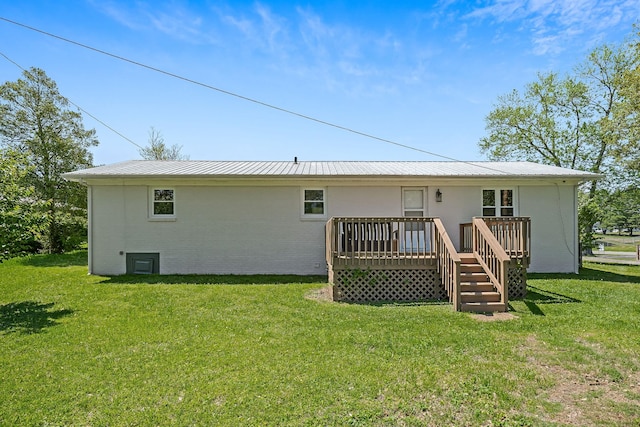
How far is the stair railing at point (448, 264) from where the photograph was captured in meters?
6.63

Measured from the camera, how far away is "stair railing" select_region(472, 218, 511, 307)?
21.8 ft

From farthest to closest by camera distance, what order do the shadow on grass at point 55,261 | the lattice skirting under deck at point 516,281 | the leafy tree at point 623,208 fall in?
the leafy tree at point 623,208 < the shadow on grass at point 55,261 < the lattice skirting under deck at point 516,281

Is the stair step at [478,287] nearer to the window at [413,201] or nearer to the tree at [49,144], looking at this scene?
the window at [413,201]

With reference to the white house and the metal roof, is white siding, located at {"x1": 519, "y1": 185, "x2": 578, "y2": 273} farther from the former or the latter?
the metal roof

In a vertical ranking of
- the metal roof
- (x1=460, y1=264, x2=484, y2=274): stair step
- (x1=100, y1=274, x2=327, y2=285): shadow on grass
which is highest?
the metal roof

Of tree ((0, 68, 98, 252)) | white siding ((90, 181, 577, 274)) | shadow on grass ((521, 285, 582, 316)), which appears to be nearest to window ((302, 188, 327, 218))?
white siding ((90, 181, 577, 274))

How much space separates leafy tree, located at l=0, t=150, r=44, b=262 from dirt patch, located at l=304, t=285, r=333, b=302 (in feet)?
19.4

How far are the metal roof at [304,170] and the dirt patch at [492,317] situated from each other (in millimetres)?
4759

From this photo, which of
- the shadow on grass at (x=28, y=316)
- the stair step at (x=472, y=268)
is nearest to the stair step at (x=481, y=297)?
the stair step at (x=472, y=268)

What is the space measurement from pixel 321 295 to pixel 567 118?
22662mm

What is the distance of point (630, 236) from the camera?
43625 millimetres

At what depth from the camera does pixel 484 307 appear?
21.6 feet

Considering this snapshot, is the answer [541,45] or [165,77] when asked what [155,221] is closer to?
[165,77]

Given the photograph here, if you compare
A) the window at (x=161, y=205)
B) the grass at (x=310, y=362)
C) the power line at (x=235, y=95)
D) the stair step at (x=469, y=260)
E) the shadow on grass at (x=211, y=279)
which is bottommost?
the grass at (x=310, y=362)
